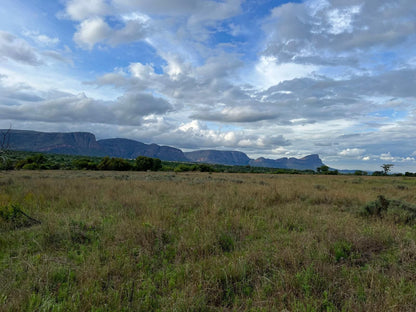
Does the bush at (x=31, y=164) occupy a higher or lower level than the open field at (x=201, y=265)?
lower

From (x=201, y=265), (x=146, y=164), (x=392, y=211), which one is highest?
(x=392, y=211)

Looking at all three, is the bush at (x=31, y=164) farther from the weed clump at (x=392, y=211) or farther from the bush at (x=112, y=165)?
the weed clump at (x=392, y=211)

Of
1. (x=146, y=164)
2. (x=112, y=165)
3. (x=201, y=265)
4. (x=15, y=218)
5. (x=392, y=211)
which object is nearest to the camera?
(x=201, y=265)

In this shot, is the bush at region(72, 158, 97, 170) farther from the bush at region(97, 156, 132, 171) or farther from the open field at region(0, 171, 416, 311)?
the open field at region(0, 171, 416, 311)

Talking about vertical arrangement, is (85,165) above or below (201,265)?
below

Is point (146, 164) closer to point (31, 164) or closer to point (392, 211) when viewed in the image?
point (31, 164)

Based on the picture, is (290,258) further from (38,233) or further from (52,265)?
(38,233)

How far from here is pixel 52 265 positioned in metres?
3.54

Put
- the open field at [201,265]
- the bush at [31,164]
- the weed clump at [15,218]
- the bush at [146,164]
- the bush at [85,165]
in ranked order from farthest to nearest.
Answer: the bush at [146,164] < the bush at [85,165] < the bush at [31,164] < the weed clump at [15,218] < the open field at [201,265]

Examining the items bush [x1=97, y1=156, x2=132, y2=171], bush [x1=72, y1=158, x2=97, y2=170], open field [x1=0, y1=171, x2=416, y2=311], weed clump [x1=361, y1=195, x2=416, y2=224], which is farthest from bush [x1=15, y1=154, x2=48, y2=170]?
weed clump [x1=361, y1=195, x2=416, y2=224]

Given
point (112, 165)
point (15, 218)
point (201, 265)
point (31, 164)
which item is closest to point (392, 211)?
point (201, 265)

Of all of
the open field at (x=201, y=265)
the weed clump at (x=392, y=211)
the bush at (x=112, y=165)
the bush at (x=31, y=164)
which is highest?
the weed clump at (x=392, y=211)

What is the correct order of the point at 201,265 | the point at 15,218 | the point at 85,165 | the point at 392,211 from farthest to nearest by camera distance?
1. the point at 85,165
2. the point at 392,211
3. the point at 15,218
4. the point at 201,265

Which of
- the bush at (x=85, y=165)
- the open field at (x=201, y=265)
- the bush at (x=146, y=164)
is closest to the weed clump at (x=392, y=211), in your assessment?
the open field at (x=201, y=265)
